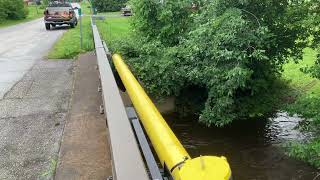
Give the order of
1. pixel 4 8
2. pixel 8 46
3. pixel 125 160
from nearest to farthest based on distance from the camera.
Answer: pixel 125 160, pixel 8 46, pixel 4 8

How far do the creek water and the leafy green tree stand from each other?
41 centimetres

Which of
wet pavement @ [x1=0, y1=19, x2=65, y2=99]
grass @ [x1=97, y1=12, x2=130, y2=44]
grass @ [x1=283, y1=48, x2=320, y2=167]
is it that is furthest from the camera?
grass @ [x1=97, y1=12, x2=130, y2=44]

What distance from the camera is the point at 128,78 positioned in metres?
7.19

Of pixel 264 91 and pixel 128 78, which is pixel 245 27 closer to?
pixel 128 78

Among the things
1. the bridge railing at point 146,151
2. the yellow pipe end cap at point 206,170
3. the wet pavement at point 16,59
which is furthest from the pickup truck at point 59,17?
the yellow pipe end cap at point 206,170

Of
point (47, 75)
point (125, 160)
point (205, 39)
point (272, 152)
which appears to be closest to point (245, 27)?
point (205, 39)

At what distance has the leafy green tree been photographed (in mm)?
7660

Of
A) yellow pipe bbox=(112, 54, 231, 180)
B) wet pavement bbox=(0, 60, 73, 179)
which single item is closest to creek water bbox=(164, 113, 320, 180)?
wet pavement bbox=(0, 60, 73, 179)

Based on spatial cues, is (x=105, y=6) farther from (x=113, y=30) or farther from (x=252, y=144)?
(x=252, y=144)

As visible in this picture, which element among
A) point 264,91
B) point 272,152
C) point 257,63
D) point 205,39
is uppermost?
point 205,39

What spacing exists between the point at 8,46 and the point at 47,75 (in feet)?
29.8

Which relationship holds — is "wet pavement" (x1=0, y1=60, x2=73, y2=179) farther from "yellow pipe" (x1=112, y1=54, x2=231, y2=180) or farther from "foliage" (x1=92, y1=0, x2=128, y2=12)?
"foliage" (x1=92, y1=0, x2=128, y2=12)

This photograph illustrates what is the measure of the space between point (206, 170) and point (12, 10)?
43.8m

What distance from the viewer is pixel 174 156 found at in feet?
12.9
